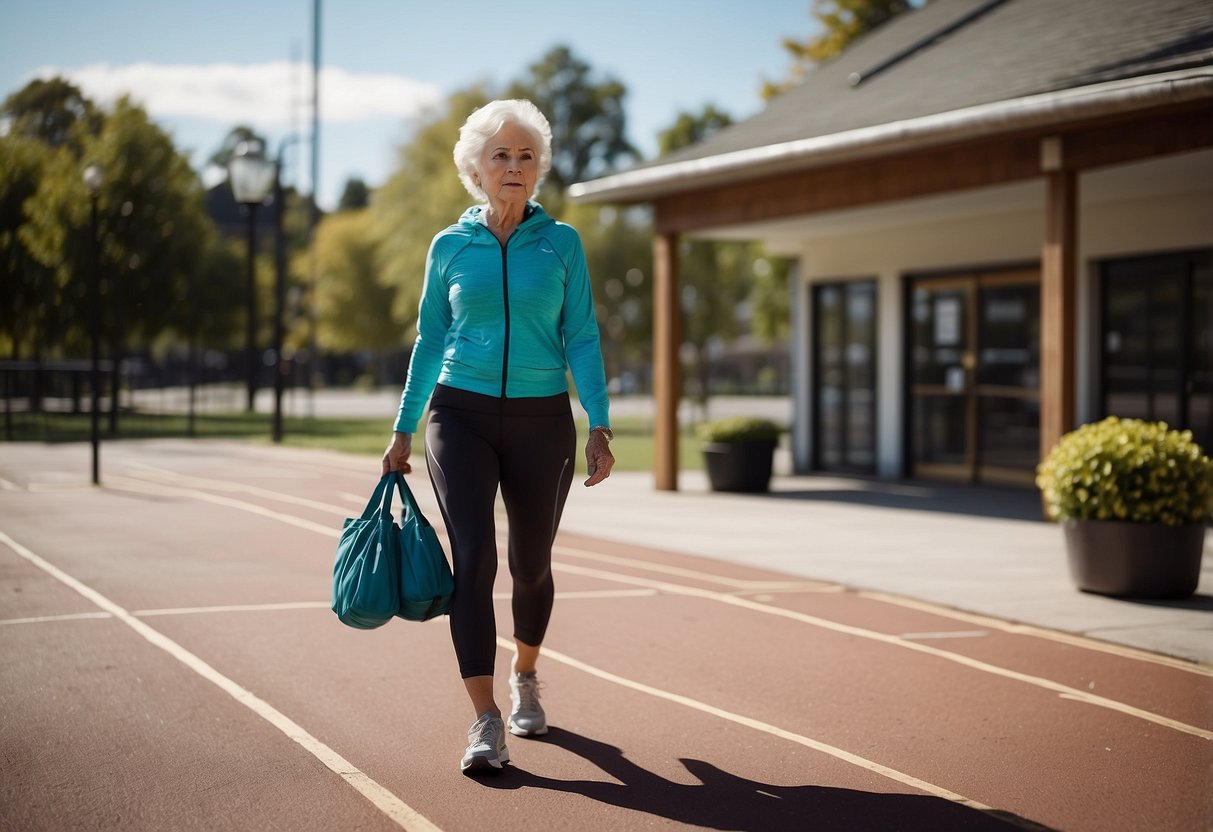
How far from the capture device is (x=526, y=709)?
16.0ft

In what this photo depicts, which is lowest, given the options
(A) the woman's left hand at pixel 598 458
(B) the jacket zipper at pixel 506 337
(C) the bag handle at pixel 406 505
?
(C) the bag handle at pixel 406 505

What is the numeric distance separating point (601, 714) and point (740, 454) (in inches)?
400

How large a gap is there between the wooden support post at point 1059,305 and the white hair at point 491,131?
7607 millimetres

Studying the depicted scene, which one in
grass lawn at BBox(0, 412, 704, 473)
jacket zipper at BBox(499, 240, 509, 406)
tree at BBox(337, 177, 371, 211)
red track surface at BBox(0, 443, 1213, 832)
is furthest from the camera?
tree at BBox(337, 177, 371, 211)

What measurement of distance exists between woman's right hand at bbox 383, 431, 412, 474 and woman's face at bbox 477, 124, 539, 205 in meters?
0.85

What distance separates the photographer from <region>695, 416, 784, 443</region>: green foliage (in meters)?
15.4

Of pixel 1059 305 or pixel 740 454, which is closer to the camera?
pixel 1059 305

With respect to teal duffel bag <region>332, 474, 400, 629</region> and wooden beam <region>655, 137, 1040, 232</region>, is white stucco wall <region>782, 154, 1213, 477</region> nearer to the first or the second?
wooden beam <region>655, 137, 1040, 232</region>

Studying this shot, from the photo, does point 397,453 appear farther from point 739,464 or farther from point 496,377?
point 739,464

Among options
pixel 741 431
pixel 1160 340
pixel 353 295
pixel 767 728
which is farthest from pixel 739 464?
pixel 353 295

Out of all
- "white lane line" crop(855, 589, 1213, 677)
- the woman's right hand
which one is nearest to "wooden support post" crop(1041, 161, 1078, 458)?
"white lane line" crop(855, 589, 1213, 677)

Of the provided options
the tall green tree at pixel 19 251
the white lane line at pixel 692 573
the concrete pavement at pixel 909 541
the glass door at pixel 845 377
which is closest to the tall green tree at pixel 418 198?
the glass door at pixel 845 377

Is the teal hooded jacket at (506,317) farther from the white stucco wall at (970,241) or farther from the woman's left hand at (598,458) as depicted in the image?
the white stucco wall at (970,241)

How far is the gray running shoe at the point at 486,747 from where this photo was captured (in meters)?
4.29
